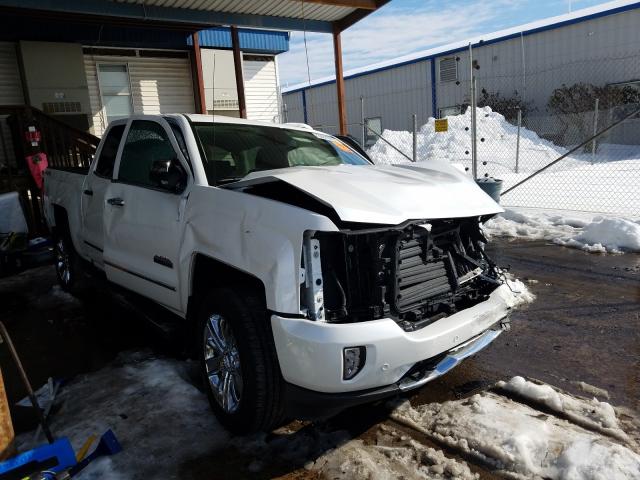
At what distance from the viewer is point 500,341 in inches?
170

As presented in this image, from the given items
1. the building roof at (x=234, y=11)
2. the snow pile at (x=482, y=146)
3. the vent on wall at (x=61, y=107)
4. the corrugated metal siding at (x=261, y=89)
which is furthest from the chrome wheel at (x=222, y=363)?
the snow pile at (x=482, y=146)

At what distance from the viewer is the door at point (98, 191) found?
4.88 meters

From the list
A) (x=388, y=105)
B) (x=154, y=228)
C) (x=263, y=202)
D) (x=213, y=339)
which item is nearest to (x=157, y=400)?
(x=213, y=339)

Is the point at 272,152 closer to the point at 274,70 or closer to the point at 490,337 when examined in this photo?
the point at 490,337

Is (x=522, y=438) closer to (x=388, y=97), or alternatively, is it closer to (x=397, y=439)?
(x=397, y=439)

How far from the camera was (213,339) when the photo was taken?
3162 millimetres

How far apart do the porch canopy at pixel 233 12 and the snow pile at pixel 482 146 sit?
22.0 feet

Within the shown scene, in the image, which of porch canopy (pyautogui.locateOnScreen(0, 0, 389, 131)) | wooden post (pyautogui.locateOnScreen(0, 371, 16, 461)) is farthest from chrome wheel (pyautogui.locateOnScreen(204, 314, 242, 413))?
porch canopy (pyautogui.locateOnScreen(0, 0, 389, 131))

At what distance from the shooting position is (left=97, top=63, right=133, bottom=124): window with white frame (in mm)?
13477

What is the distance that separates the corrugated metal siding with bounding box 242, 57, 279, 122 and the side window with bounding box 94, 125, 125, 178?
430 inches

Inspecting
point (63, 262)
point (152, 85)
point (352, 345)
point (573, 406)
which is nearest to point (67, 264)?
point (63, 262)

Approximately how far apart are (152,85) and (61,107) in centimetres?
272

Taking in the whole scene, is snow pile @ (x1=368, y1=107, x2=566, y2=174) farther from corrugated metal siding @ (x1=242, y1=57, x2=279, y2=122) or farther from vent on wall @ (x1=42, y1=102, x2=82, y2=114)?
vent on wall @ (x1=42, y1=102, x2=82, y2=114)

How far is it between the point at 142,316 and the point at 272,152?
164 cm
